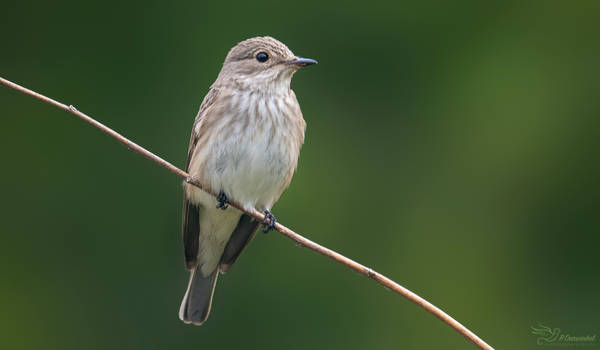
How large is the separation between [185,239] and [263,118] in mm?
1172

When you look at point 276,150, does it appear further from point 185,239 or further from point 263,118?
point 185,239

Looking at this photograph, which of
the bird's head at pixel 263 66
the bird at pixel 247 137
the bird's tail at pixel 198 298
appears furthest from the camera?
the bird's tail at pixel 198 298

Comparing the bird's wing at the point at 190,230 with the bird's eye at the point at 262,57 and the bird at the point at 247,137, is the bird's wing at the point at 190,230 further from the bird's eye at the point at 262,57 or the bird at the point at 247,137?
the bird's eye at the point at 262,57

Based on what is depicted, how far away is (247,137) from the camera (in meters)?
4.40

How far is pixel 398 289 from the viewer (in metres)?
2.77

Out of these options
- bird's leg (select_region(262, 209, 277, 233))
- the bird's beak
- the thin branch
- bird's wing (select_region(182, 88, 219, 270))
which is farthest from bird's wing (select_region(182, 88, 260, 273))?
the thin branch

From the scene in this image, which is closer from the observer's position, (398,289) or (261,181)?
(398,289)

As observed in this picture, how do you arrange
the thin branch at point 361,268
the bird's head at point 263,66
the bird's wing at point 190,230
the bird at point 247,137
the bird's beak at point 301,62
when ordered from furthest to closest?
1. the bird's wing at point 190,230
2. the bird's head at point 263,66
3. the bird at point 247,137
4. the bird's beak at point 301,62
5. the thin branch at point 361,268

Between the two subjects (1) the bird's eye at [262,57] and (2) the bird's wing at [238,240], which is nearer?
(1) the bird's eye at [262,57]

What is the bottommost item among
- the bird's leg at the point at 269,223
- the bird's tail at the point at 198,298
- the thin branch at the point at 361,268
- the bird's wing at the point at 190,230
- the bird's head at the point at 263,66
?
the bird's tail at the point at 198,298

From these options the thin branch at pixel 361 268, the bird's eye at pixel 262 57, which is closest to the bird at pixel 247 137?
the bird's eye at pixel 262 57

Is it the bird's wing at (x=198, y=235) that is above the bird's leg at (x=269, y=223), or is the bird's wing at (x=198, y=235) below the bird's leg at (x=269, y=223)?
below

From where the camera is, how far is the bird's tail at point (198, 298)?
4.97 m

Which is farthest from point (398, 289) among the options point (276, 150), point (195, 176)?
point (195, 176)
